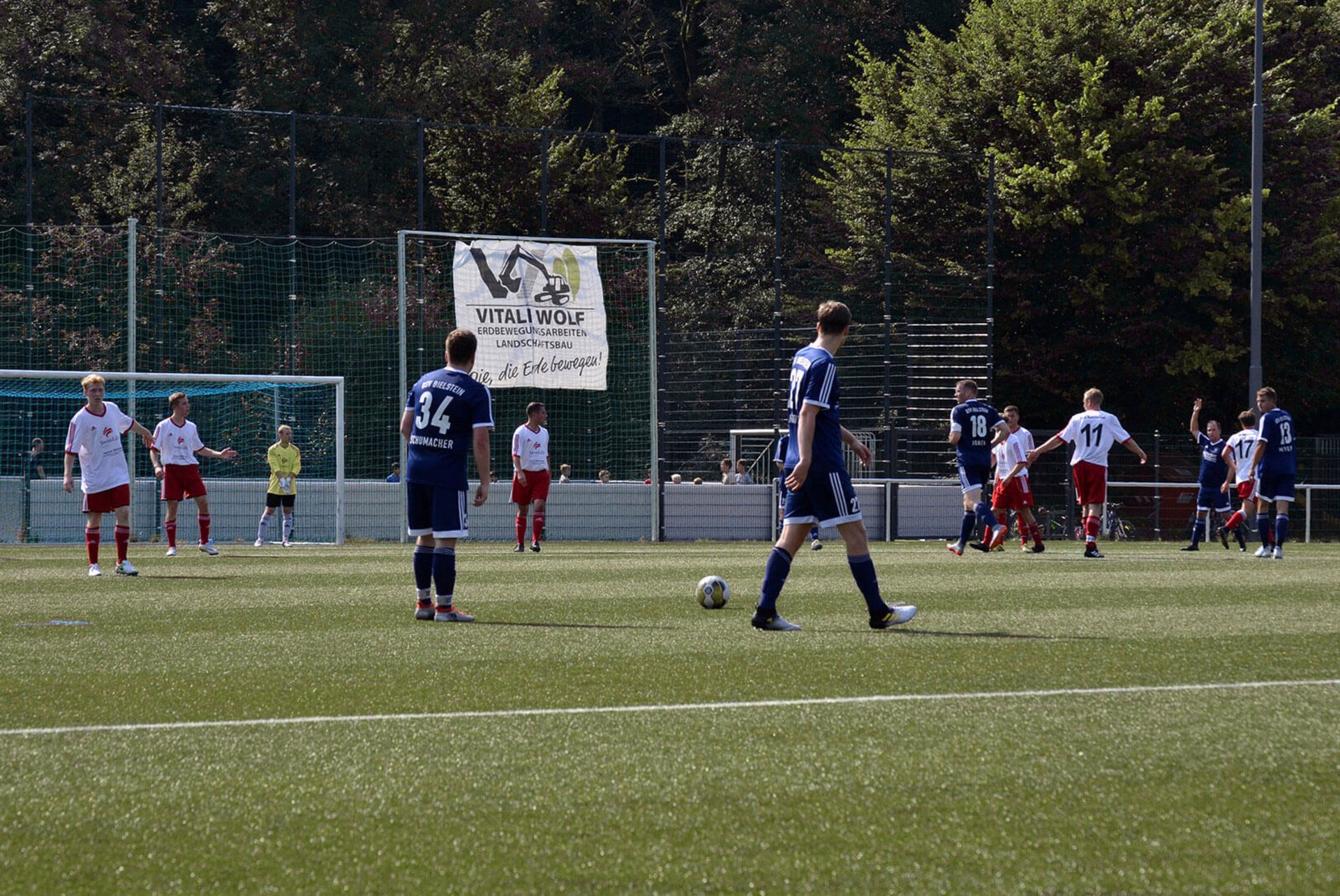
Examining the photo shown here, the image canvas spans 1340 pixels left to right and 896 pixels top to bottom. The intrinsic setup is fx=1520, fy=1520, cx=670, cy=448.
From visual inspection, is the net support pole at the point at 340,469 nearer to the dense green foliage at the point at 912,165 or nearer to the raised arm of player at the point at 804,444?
the dense green foliage at the point at 912,165

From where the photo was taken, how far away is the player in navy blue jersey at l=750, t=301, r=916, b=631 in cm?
854

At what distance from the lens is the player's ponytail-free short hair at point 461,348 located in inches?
392

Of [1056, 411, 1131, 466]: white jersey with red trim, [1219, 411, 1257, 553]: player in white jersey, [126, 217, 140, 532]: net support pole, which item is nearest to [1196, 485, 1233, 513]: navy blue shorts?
[1219, 411, 1257, 553]: player in white jersey

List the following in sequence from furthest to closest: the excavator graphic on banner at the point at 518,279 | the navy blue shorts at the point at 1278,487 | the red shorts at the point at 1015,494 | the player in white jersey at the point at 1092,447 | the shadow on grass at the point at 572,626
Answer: the excavator graphic on banner at the point at 518,279, the red shorts at the point at 1015,494, the navy blue shorts at the point at 1278,487, the player in white jersey at the point at 1092,447, the shadow on grass at the point at 572,626

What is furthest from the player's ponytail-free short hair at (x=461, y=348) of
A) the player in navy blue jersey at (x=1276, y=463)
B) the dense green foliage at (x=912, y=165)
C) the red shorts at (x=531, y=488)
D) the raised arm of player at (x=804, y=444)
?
the dense green foliage at (x=912, y=165)

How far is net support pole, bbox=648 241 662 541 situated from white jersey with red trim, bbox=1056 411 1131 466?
8.64m

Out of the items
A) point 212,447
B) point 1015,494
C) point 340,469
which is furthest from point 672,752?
point 212,447

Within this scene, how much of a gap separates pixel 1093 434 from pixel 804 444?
10597 mm

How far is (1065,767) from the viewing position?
4.70 metres

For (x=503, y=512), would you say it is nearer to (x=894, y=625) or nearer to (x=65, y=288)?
(x=65, y=288)

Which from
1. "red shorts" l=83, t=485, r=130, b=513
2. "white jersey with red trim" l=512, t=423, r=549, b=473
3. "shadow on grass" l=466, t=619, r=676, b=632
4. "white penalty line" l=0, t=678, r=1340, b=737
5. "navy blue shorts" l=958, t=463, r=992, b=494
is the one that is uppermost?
"white jersey with red trim" l=512, t=423, r=549, b=473

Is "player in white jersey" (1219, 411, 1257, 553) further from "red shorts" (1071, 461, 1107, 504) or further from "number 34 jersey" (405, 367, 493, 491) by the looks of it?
"number 34 jersey" (405, 367, 493, 491)

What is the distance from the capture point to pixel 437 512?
9922 millimetres

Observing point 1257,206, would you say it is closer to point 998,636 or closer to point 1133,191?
point 1133,191
